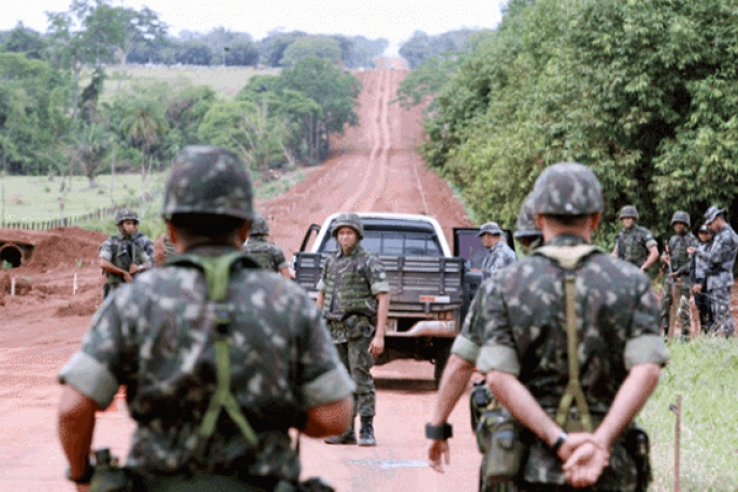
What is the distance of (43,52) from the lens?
112m

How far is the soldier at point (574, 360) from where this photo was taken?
3799 millimetres

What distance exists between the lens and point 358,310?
31.7ft

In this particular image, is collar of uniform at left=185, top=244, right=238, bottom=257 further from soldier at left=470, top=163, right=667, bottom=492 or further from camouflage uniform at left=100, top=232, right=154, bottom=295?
camouflage uniform at left=100, top=232, right=154, bottom=295

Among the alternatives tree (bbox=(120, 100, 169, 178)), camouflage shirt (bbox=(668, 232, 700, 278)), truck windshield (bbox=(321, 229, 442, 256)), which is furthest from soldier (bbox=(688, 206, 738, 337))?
tree (bbox=(120, 100, 169, 178))

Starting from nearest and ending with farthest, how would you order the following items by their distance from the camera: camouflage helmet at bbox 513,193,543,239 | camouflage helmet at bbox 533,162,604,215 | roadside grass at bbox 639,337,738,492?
camouflage helmet at bbox 533,162,604,215 < camouflage helmet at bbox 513,193,543,239 < roadside grass at bbox 639,337,738,492

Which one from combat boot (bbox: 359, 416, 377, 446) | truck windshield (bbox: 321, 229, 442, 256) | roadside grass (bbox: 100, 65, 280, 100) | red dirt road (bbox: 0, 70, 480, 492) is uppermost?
roadside grass (bbox: 100, 65, 280, 100)

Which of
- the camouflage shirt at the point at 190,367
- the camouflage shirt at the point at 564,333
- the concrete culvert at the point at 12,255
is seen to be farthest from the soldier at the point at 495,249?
the concrete culvert at the point at 12,255

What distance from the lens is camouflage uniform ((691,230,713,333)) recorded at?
16.4 m

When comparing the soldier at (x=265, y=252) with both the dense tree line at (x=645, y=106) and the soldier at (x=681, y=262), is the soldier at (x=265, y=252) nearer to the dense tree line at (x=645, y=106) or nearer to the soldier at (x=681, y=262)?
the soldier at (x=681, y=262)

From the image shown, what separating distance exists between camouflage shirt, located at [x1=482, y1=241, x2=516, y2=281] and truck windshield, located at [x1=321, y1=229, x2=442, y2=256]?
1.79 m

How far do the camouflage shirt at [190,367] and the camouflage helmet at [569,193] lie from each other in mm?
1205

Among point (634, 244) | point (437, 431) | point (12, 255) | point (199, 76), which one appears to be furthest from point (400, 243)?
point (199, 76)

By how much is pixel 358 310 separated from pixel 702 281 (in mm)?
8424

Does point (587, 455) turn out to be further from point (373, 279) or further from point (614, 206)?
point (614, 206)
